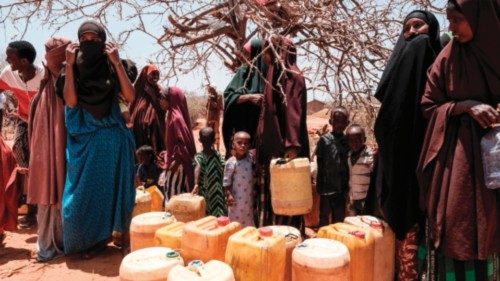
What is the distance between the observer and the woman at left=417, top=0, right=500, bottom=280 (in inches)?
82.4

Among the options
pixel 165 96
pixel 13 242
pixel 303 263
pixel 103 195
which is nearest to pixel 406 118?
pixel 303 263

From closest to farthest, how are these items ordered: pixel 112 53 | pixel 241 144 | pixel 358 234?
pixel 358 234 → pixel 112 53 → pixel 241 144

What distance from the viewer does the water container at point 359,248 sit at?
2455 millimetres

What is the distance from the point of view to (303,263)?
87.7 inches

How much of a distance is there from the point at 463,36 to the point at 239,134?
206 cm

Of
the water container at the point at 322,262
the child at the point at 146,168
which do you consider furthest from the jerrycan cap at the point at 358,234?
the child at the point at 146,168

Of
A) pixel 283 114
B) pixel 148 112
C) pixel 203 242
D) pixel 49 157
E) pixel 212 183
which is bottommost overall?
pixel 203 242

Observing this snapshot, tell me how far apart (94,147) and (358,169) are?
2359 millimetres

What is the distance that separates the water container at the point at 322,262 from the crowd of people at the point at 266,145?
0.50 metres

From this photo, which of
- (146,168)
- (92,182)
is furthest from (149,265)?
(146,168)

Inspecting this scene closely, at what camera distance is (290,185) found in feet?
10.8

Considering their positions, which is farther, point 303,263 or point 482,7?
point 303,263

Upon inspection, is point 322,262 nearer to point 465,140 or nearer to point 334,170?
point 465,140

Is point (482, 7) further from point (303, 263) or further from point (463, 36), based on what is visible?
point (303, 263)
